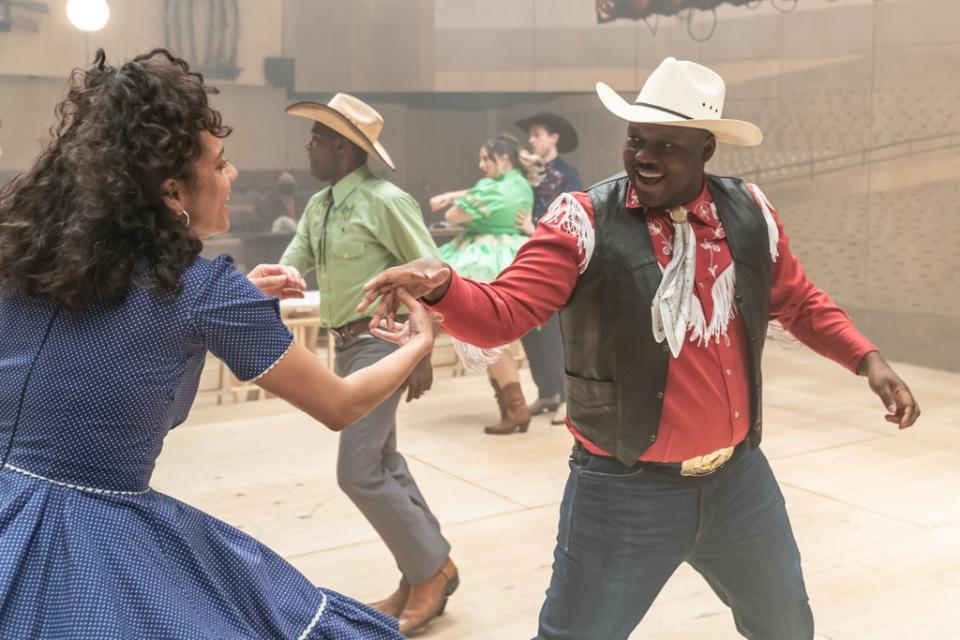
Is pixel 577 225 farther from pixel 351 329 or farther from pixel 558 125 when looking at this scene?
→ pixel 558 125

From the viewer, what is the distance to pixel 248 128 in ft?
32.9

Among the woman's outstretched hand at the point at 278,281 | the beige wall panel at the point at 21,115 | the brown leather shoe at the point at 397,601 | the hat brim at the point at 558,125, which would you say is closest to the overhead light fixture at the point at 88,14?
the beige wall panel at the point at 21,115

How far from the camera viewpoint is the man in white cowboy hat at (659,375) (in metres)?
2.93

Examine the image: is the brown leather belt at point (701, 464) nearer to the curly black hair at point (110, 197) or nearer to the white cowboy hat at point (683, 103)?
the white cowboy hat at point (683, 103)

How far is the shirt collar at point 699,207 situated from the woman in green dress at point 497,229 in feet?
15.5

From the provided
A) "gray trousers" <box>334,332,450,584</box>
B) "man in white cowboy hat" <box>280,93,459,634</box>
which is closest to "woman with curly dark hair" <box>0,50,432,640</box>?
"man in white cowboy hat" <box>280,93,459,634</box>

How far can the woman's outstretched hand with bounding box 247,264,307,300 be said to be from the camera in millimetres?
2771

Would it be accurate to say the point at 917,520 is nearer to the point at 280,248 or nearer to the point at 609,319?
the point at 609,319

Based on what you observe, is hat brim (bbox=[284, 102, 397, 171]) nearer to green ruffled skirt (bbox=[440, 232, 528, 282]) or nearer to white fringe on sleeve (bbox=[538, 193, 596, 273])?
white fringe on sleeve (bbox=[538, 193, 596, 273])

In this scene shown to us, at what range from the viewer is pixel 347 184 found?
4879mm

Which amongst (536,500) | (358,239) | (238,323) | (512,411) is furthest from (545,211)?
(238,323)

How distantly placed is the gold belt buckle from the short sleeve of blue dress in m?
1.14

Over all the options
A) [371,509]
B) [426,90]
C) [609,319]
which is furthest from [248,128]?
[609,319]

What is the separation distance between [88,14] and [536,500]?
526 centimetres
